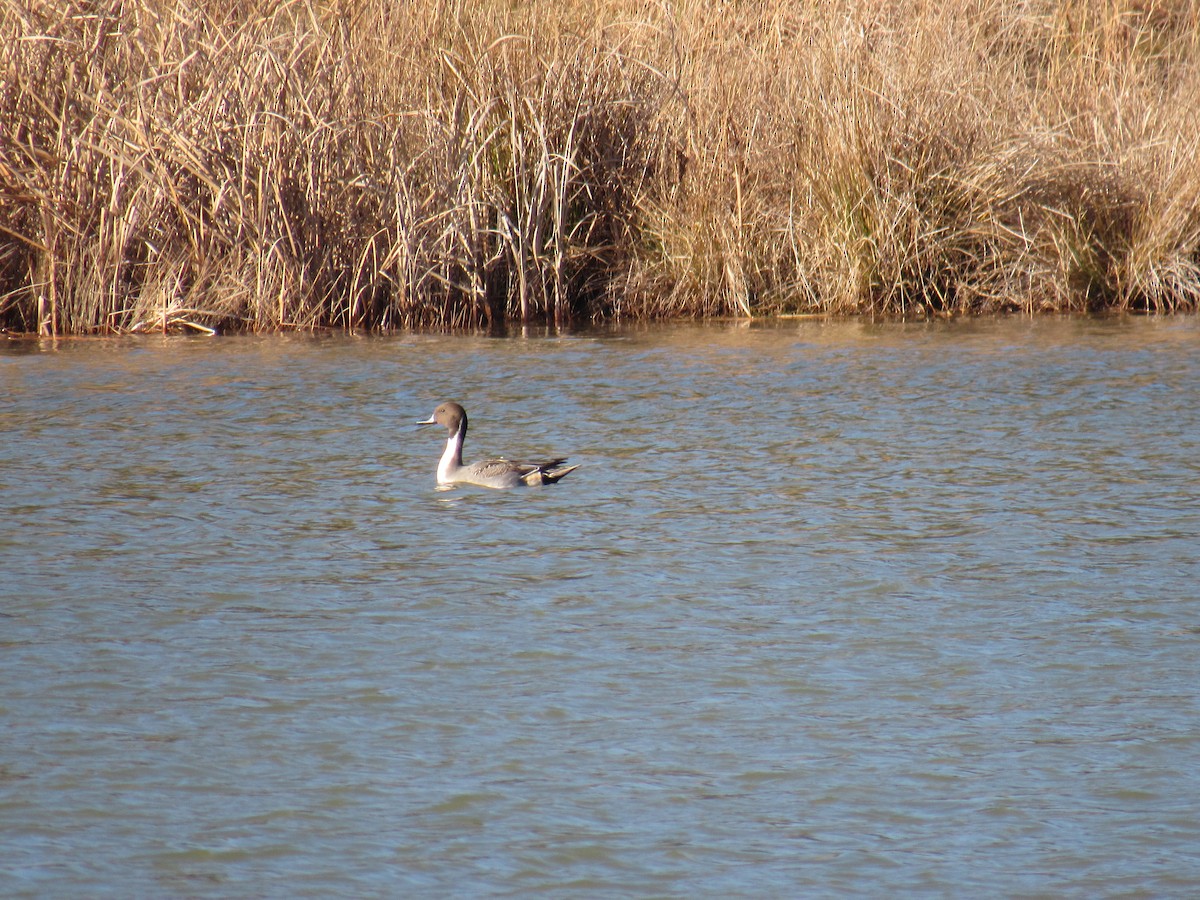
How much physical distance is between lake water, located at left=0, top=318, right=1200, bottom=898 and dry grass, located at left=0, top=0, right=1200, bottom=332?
7.35ft

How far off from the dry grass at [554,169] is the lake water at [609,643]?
2.24 m

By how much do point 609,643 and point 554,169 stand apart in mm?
7898

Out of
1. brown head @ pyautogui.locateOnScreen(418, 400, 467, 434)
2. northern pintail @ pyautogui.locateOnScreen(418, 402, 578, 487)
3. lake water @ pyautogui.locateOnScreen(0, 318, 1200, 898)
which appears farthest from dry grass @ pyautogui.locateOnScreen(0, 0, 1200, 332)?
northern pintail @ pyautogui.locateOnScreen(418, 402, 578, 487)

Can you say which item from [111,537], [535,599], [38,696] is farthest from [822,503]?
[38,696]

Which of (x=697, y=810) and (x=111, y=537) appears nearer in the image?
(x=697, y=810)

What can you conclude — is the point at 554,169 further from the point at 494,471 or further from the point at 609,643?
the point at 609,643

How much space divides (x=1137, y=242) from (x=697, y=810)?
33.6 ft

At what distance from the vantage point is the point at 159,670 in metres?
5.32

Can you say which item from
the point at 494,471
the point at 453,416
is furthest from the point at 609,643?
the point at 453,416

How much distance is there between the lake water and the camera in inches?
159

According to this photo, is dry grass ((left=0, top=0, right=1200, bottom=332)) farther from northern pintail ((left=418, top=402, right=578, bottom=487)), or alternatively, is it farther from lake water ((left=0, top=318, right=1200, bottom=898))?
northern pintail ((left=418, top=402, right=578, bottom=487))

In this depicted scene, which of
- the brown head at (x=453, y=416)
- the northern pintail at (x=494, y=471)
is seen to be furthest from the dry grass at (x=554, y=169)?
the northern pintail at (x=494, y=471)

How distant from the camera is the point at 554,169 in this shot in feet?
42.4

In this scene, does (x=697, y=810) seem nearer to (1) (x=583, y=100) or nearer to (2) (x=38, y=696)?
(2) (x=38, y=696)
